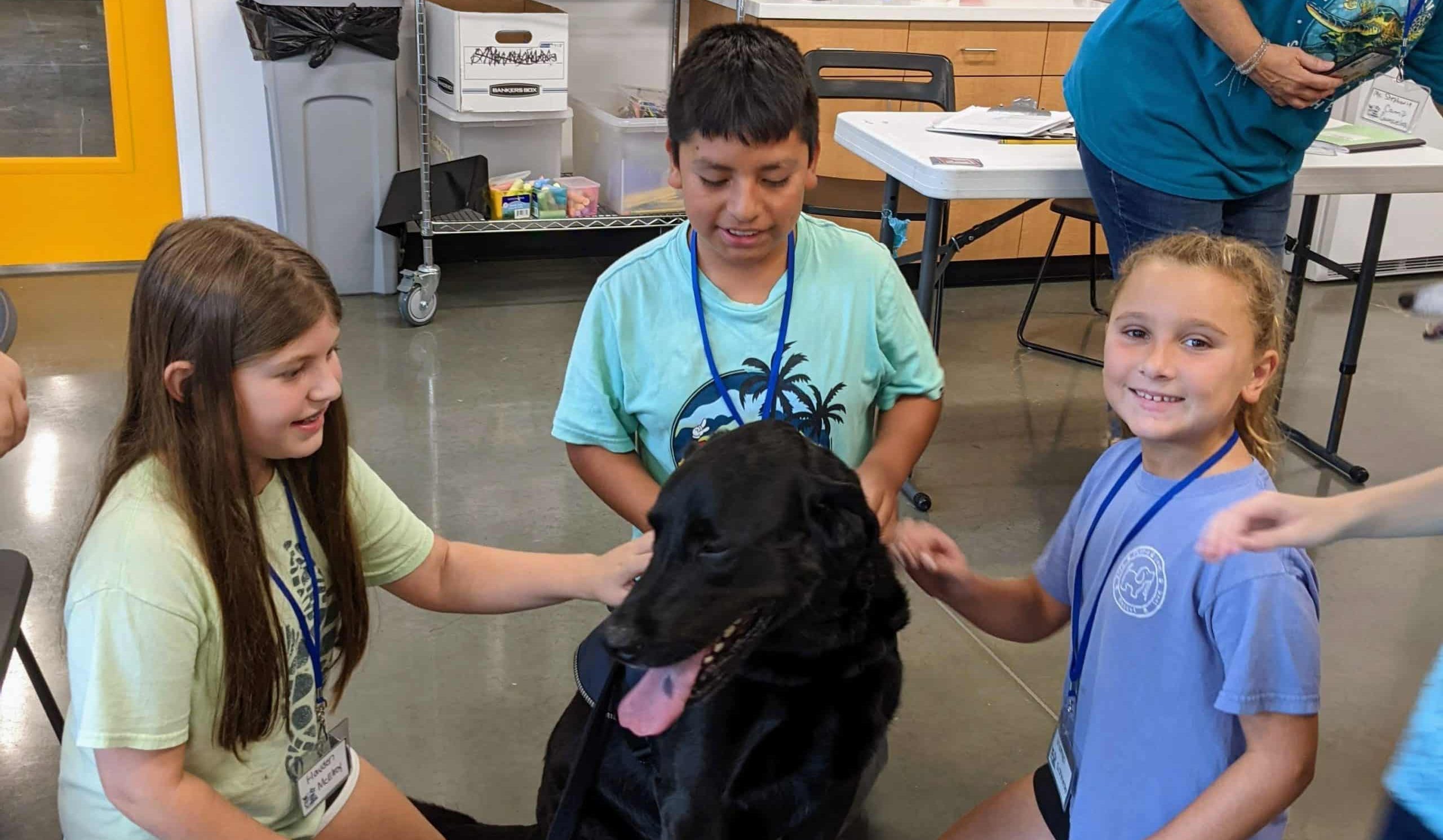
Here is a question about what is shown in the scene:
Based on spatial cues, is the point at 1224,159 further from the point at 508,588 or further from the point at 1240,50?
the point at 508,588

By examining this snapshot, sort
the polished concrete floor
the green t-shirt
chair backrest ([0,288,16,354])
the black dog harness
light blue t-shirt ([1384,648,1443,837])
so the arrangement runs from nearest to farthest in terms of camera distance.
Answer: light blue t-shirt ([1384,648,1443,837]) → the green t-shirt → the black dog harness → chair backrest ([0,288,16,354]) → the polished concrete floor

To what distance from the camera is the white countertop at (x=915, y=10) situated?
14.4 ft

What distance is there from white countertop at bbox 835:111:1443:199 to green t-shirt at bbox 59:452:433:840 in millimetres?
1781

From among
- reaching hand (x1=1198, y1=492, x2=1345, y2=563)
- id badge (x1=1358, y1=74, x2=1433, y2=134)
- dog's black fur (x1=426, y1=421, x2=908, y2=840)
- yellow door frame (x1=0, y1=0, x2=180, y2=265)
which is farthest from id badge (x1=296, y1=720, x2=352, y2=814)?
yellow door frame (x1=0, y1=0, x2=180, y2=265)

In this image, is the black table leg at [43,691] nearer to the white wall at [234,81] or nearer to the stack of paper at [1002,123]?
the stack of paper at [1002,123]

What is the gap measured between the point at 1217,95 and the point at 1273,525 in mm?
1617

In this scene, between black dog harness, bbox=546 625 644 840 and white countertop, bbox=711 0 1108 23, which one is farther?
white countertop, bbox=711 0 1108 23

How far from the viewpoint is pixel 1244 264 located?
1485mm

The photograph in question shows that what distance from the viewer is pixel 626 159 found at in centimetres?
445

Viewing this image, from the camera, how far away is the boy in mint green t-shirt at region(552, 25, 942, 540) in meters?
1.64

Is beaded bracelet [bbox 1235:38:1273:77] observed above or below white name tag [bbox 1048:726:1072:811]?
above

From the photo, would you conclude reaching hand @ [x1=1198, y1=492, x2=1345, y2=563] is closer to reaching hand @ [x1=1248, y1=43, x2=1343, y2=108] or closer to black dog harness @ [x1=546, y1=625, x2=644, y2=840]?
black dog harness @ [x1=546, y1=625, x2=644, y2=840]

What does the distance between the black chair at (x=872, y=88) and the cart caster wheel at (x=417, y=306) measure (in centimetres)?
133

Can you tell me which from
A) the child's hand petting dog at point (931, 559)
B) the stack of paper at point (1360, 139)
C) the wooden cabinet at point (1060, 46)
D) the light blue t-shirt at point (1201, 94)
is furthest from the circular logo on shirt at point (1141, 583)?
the wooden cabinet at point (1060, 46)
